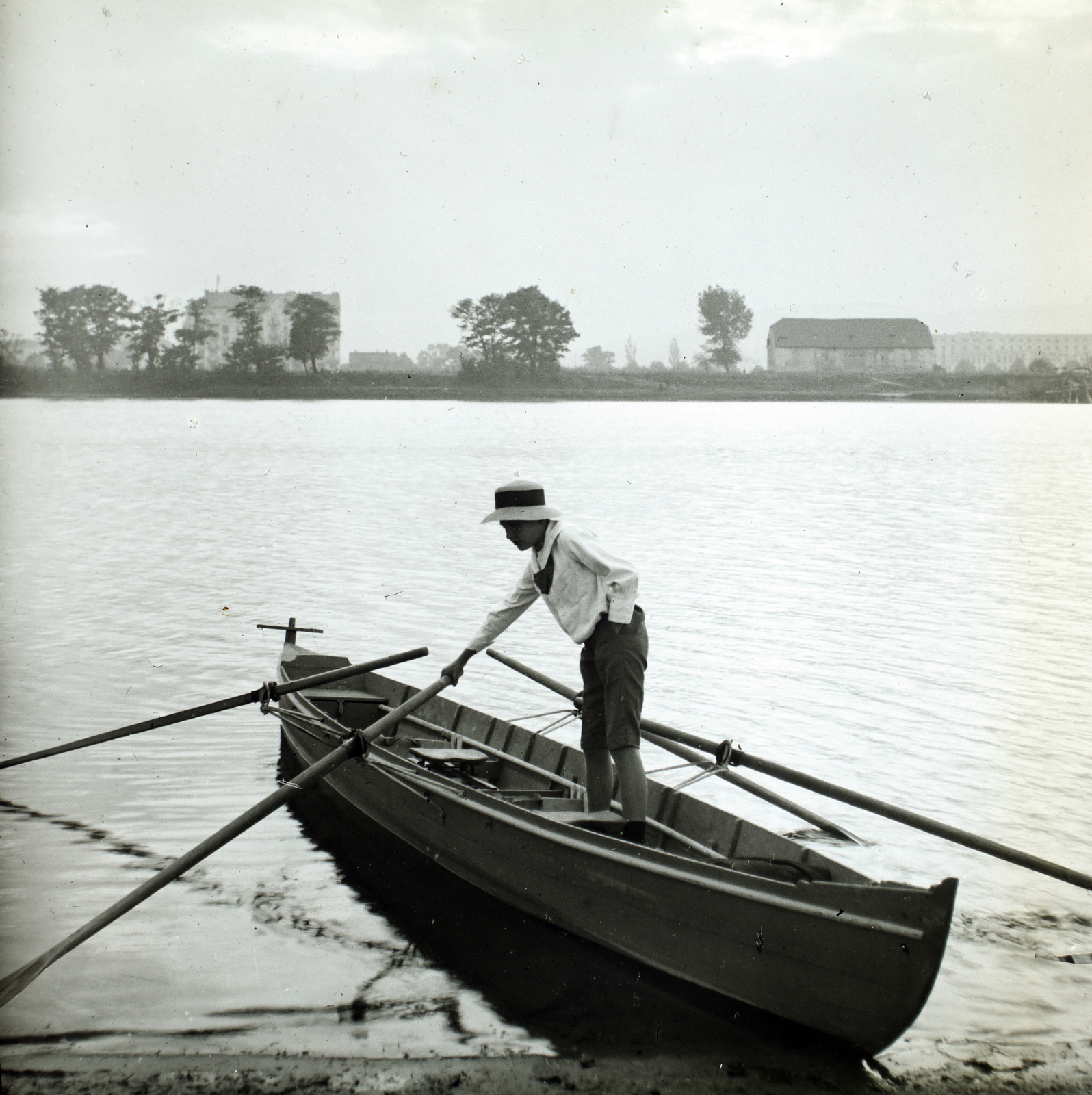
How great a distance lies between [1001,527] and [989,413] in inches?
2084

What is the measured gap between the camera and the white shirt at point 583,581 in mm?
5801

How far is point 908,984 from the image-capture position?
4.52 meters

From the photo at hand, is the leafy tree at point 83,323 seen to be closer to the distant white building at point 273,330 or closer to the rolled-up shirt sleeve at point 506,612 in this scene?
the distant white building at point 273,330

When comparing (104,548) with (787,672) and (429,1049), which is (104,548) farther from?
(429,1049)

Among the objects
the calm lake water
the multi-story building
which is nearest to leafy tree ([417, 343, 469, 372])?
the multi-story building

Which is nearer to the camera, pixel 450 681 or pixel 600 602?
pixel 600 602

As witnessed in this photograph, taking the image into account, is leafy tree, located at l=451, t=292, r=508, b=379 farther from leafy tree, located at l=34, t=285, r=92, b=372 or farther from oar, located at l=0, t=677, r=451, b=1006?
oar, located at l=0, t=677, r=451, b=1006

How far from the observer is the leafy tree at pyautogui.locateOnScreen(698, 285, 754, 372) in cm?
9275

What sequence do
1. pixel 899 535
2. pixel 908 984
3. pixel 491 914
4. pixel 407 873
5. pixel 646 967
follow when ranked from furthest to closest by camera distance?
1. pixel 899 535
2. pixel 407 873
3. pixel 491 914
4. pixel 646 967
5. pixel 908 984

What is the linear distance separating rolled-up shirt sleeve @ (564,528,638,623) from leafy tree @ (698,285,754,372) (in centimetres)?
8885

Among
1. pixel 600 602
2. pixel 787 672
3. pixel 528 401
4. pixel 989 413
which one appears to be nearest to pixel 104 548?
pixel 787 672

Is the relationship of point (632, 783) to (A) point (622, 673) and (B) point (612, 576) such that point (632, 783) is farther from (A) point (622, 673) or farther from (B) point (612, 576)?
(B) point (612, 576)

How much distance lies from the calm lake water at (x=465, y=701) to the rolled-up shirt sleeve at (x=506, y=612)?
5.28 feet

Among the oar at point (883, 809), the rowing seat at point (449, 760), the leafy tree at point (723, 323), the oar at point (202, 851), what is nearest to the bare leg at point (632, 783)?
the oar at point (883, 809)
